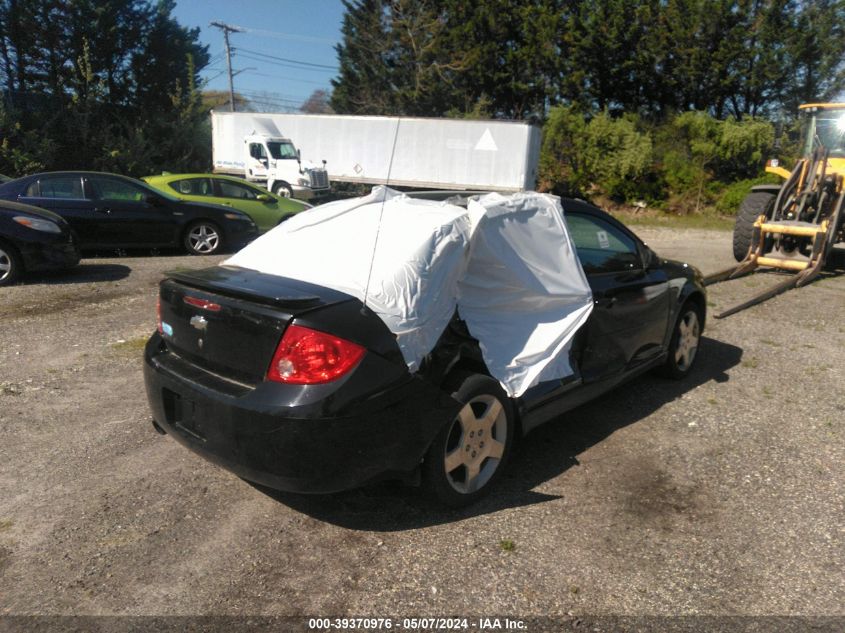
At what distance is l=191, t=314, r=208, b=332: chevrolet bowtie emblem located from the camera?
11.1 feet

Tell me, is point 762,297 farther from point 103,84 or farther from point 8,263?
point 103,84

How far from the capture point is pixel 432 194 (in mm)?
4445

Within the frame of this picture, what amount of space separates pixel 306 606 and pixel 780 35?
3118cm

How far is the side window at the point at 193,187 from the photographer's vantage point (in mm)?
12656

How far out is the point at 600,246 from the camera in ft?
15.7

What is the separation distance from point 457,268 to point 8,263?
7.24 meters

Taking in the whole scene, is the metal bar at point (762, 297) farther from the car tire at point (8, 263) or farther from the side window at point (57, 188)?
the side window at point (57, 188)

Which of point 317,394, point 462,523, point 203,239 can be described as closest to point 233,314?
point 317,394

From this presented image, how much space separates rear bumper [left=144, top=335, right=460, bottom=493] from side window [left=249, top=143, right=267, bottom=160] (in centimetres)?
2298

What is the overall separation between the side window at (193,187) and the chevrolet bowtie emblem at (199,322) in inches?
393

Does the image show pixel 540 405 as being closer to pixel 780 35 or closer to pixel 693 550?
pixel 693 550

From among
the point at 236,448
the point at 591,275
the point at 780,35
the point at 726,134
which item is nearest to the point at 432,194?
the point at 591,275

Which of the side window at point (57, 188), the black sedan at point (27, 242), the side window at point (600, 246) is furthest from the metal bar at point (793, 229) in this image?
the side window at point (57, 188)

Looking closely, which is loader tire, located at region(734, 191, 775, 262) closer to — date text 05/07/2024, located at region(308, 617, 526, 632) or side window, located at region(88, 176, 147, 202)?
side window, located at region(88, 176, 147, 202)
